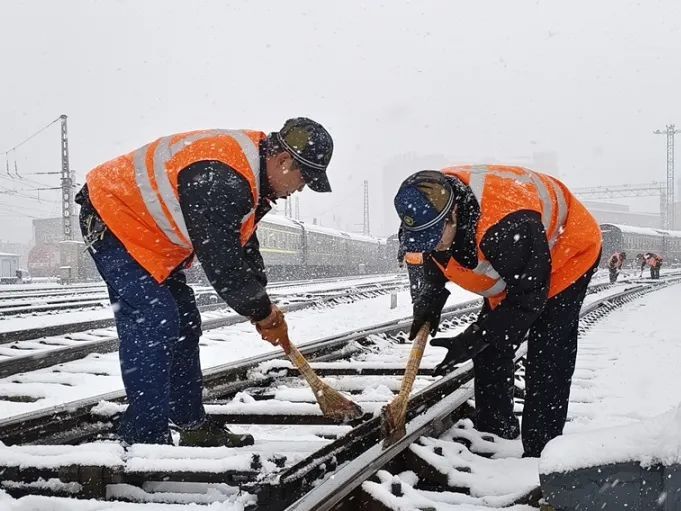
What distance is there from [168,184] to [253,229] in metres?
0.50

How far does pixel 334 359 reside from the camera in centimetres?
533

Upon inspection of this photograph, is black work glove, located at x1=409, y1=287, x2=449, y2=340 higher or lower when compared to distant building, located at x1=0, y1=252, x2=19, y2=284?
higher

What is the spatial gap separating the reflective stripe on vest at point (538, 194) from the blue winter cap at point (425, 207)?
0.59ft

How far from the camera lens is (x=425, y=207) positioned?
248 cm

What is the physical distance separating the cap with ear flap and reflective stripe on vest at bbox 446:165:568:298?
620 millimetres

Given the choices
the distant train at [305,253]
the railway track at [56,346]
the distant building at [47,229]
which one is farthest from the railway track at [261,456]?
the distant building at [47,229]

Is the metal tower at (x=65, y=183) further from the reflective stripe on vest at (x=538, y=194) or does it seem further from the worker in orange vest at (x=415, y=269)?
the reflective stripe on vest at (x=538, y=194)

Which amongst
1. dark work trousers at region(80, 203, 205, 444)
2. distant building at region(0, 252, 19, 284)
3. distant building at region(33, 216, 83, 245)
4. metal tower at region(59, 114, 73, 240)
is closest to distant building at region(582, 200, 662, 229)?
distant building at region(33, 216, 83, 245)

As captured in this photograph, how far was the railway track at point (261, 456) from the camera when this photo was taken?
204 cm

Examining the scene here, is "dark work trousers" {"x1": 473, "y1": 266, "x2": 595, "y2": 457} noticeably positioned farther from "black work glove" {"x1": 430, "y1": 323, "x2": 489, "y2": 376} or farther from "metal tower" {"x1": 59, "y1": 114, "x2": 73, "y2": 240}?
"metal tower" {"x1": 59, "y1": 114, "x2": 73, "y2": 240}

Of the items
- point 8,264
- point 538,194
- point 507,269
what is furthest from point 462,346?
point 8,264

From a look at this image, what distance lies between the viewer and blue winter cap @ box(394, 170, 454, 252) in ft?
8.14

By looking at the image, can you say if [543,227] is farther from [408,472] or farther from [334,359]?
[334,359]

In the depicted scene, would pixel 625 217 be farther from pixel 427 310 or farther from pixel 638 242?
pixel 427 310
